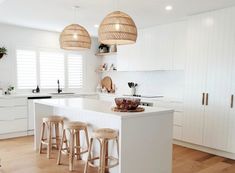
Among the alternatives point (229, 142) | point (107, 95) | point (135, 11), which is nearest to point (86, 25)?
point (135, 11)

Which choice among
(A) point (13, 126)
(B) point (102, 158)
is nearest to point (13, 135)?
(A) point (13, 126)

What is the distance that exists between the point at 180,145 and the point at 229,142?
1076 mm

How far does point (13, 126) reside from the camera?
504 centimetres

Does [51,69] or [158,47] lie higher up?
[158,47]

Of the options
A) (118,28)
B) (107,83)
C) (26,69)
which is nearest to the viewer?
(118,28)

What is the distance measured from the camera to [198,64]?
4.26 m

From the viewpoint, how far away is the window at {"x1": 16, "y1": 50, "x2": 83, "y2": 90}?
5664 mm

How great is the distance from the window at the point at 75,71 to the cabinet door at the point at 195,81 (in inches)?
133

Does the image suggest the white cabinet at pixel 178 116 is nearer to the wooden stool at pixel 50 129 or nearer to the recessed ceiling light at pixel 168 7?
the recessed ceiling light at pixel 168 7

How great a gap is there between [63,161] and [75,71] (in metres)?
3.41

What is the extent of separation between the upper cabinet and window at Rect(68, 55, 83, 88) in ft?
4.52

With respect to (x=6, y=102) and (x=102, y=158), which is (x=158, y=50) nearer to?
(x=102, y=158)

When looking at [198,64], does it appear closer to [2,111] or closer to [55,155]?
[55,155]

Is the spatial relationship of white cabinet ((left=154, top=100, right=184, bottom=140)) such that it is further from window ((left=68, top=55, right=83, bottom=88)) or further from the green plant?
the green plant
